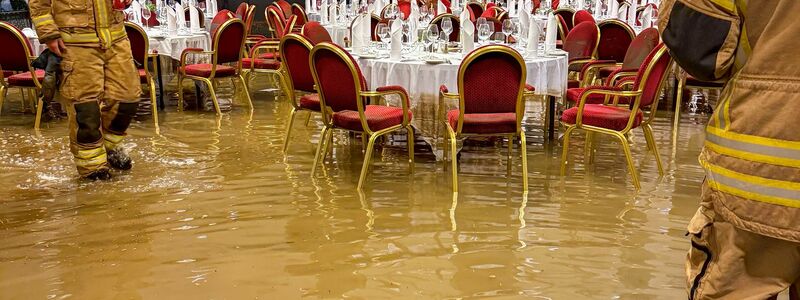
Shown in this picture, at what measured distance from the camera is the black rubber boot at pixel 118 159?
15.2 ft

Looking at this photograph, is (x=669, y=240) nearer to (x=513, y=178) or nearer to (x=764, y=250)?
(x=513, y=178)

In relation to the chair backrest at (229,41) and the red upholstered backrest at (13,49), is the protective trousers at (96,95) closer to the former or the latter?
the red upholstered backrest at (13,49)

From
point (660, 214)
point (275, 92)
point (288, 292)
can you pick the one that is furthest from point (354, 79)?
point (275, 92)

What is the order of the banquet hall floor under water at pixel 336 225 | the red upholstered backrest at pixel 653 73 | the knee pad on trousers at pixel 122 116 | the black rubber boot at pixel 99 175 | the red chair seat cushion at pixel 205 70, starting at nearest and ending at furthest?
1. the banquet hall floor under water at pixel 336 225
2. the red upholstered backrest at pixel 653 73
3. the black rubber boot at pixel 99 175
4. the knee pad on trousers at pixel 122 116
5. the red chair seat cushion at pixel 205 70

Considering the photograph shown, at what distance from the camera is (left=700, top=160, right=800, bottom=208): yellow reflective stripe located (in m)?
1.45

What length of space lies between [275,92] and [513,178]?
3902 mm

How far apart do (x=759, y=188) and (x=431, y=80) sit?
10.4 feet

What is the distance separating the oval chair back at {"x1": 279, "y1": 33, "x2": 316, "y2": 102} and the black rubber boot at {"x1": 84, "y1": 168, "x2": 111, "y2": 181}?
1.25 metres

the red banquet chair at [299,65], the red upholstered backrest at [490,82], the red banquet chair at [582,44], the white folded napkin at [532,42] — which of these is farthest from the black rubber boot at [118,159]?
the red banquet chair at [582,44]

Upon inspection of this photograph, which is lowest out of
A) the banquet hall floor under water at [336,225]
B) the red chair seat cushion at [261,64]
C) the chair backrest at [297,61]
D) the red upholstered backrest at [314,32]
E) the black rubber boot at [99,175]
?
the banquet hall floor under water at [336,225]

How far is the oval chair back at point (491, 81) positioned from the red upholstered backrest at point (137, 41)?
117 inches

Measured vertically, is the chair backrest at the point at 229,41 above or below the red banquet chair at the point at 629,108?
above

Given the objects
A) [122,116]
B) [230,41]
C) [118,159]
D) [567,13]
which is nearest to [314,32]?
[230,41]

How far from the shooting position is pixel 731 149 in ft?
4.93
